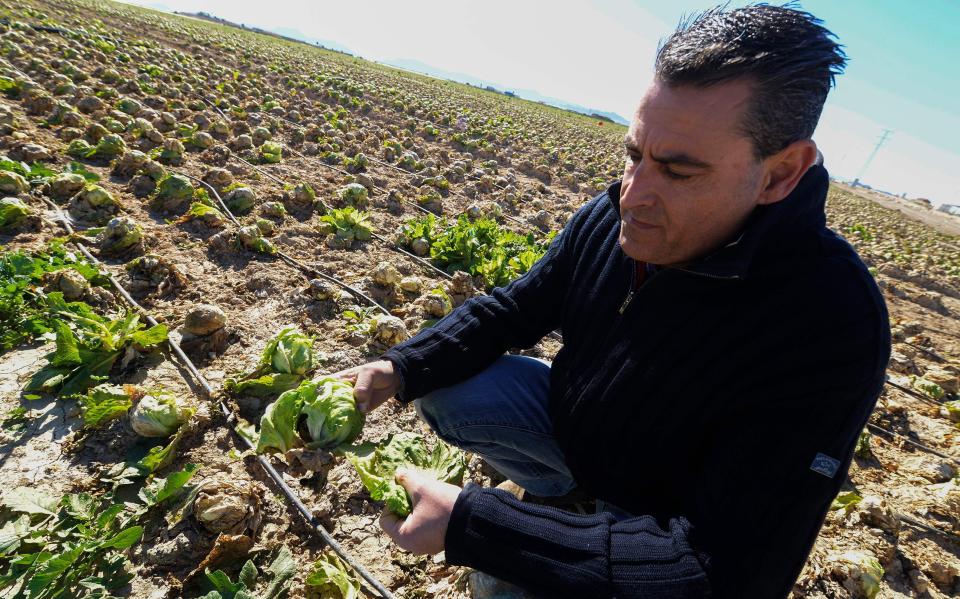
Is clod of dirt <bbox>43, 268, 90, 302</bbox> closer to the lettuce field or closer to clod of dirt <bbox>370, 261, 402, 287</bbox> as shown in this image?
the lettuce field

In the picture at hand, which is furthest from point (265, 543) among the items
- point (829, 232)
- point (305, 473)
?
point (829, 232)

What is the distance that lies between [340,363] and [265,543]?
156 centimetres

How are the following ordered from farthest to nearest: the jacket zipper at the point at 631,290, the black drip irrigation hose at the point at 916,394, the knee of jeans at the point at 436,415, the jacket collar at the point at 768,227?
1. the black drip irrigation hose at the point at 916,394
2. the knee of jeans at the point at 436,415
3. the jacket zipper at the point at 631,290
4. the jacket collar at the point at 768,227

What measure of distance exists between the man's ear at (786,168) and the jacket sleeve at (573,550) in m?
1.27

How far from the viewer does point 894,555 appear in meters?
3.12

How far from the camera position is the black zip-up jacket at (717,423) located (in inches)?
62.4

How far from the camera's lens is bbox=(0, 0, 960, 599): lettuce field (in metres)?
2.41

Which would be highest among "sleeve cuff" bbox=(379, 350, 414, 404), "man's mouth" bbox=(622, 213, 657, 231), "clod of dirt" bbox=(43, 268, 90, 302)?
"man's mouth" bbox=(622, 213, 657, 231)

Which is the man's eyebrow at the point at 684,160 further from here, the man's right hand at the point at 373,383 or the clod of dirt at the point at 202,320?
the clod of dirt at the point at 202,320

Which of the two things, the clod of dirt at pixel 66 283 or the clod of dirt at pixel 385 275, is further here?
the clod of dirt at pixel 385 275

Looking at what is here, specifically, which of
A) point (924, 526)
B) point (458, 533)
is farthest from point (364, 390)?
point (924, 526)

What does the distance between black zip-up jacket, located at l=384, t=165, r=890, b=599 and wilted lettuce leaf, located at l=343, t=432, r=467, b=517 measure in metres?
0.68

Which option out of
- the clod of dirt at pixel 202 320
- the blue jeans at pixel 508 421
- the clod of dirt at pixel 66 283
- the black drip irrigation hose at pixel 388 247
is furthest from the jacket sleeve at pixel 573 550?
the clod of dirt at pixel 66 283

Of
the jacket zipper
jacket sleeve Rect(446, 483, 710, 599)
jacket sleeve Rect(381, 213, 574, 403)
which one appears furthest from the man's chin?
jacket sleeve Rect(446, 483, 710, 599)
